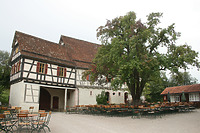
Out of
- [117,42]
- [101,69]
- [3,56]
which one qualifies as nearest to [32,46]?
[101,69]

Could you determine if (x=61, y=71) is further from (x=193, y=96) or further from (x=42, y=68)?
(x=193, y=96)

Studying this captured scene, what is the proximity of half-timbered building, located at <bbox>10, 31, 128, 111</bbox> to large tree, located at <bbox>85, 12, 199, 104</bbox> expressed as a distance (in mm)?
5554

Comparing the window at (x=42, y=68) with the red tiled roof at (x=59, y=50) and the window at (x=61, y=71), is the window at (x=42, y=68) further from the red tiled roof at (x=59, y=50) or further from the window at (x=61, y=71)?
the window at (x=61, y=71)

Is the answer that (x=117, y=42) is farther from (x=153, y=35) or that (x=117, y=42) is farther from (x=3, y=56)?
(x=3, y=56)

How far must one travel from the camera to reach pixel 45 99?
2284cm

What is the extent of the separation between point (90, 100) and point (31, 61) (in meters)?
9.50

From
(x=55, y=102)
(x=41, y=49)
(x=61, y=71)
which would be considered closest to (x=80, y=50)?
(x=61, y=71)

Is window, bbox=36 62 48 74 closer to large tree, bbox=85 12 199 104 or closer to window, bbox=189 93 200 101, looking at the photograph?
large tree, bbox=85 12 199 104

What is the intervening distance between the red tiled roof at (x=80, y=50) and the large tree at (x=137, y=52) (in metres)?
6.58

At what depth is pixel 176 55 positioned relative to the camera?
15352 mm

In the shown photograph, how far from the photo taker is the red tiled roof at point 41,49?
766 inches

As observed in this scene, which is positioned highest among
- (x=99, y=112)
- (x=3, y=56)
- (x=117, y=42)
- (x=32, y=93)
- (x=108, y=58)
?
(x=3, y=56)

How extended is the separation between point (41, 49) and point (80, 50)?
22.6ft

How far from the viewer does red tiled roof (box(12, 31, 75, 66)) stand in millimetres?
19453
